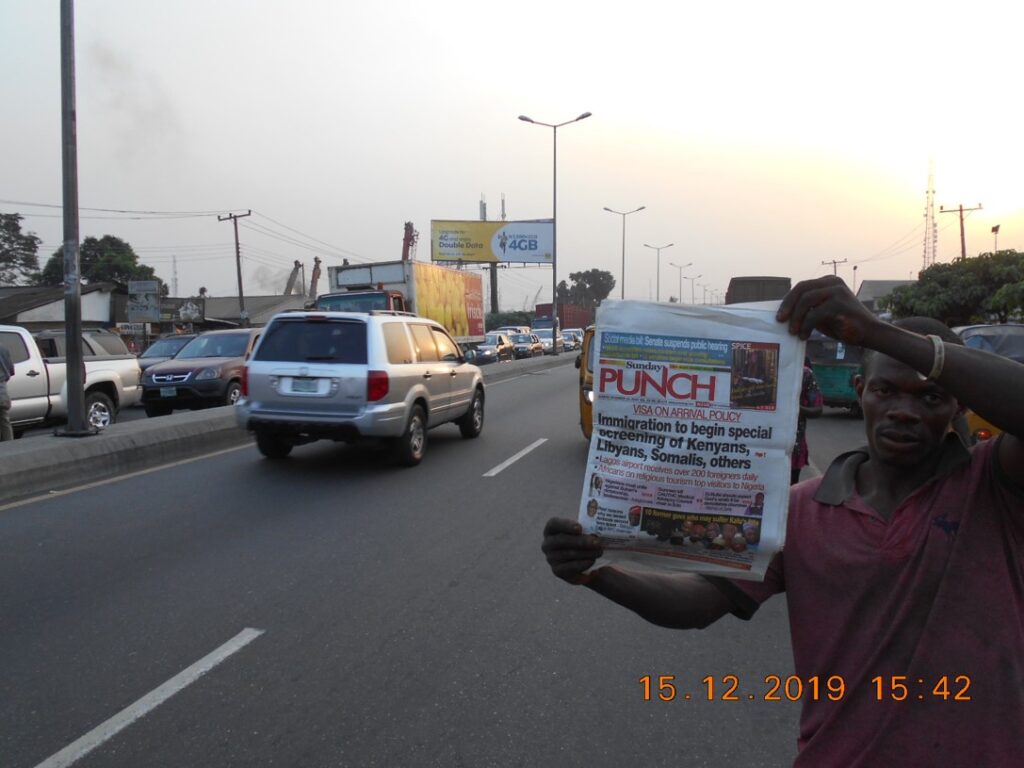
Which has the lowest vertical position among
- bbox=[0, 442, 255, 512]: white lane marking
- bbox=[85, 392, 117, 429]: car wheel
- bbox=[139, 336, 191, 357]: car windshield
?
bbox=[0, 442, 255, 512]: white lane marking

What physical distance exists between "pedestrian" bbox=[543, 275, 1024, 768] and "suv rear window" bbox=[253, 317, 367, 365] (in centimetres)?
789

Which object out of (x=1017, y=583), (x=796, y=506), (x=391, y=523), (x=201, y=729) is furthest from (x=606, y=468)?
(x=391, y=523)

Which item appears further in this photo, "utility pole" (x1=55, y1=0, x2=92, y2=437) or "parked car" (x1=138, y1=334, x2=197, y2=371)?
"parked car" (x1=138, y1=334, x2=197, y2=371)

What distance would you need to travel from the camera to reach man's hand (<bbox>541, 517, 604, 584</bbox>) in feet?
5.71

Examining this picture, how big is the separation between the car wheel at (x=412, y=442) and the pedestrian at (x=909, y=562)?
794cm

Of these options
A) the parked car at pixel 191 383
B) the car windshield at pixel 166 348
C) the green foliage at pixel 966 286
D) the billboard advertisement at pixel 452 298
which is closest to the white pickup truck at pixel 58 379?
the parked car at pixel 191 383

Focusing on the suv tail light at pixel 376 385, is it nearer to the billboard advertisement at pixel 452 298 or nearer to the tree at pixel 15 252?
the billboard advertisement at pixel 452 298

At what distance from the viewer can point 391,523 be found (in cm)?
700

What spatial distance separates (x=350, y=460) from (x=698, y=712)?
743 centimetres

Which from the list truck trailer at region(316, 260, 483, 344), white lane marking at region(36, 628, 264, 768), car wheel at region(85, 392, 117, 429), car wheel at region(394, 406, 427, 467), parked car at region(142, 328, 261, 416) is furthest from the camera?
truck trailer at region(316, 260, 483, 344)

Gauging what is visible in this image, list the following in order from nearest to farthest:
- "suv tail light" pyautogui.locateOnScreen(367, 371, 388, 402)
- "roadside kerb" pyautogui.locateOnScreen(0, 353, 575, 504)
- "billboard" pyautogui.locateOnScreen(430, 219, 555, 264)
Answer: "roadside kerb" pyautogui.locateOnScreen(0, 353, 575, 504) < "suv tail light" pyautogui.locateOnScreen(367, 371, 388, 402) < "billboard" pyautogui.locateOnScreen(430, 219, 555, 264)

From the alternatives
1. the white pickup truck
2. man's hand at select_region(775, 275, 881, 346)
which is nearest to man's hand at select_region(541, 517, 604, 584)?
man's hand at select_region(775, 275, 881, 346)

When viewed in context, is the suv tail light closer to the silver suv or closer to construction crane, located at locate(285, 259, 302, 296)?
the silver suv
